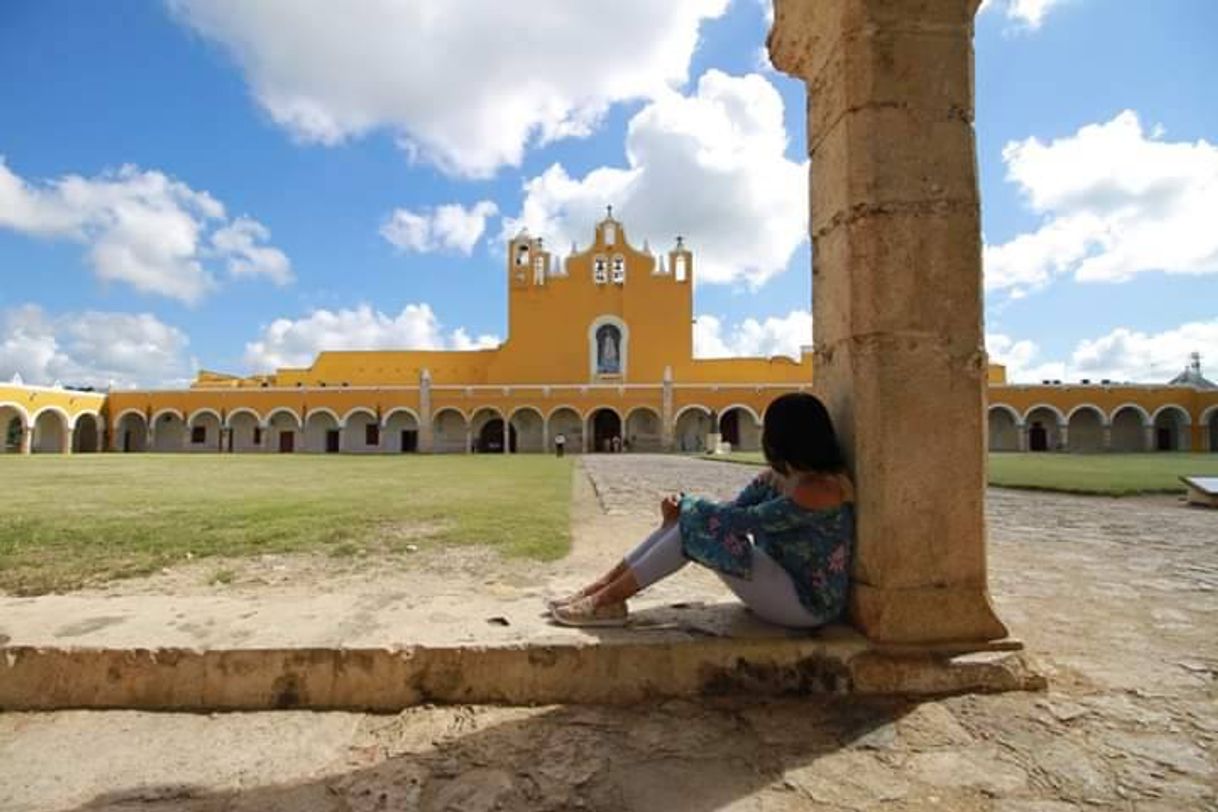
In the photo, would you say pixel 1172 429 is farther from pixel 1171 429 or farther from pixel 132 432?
pixel 132 432

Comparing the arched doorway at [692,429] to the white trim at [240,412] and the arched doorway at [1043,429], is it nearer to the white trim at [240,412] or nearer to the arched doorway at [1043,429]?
the arched doorway at [1043,429]

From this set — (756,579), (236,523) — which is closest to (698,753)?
(756,579)

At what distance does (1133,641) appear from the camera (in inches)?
113

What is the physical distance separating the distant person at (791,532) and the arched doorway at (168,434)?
138 feet

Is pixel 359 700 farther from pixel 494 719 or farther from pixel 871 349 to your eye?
pixel 871 349

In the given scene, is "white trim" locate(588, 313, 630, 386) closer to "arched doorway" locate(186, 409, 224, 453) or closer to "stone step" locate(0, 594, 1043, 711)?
"arched doorway" locate(186, 409, 224, 453)

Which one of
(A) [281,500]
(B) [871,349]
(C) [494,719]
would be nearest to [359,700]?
(C) [494,719]

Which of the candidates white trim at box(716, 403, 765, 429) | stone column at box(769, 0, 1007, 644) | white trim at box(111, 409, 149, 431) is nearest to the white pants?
stone column at box(769, 0, 1007, 644)

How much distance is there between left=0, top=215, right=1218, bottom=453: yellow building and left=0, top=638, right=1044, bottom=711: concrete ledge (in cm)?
3160

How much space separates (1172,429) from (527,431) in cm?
3177

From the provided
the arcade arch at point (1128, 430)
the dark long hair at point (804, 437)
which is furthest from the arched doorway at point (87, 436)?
the arcade arch at point (1128, 430)

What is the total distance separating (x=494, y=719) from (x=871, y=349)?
5.43ft

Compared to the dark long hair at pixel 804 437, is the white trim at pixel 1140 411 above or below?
above

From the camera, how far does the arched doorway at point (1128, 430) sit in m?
35.9
